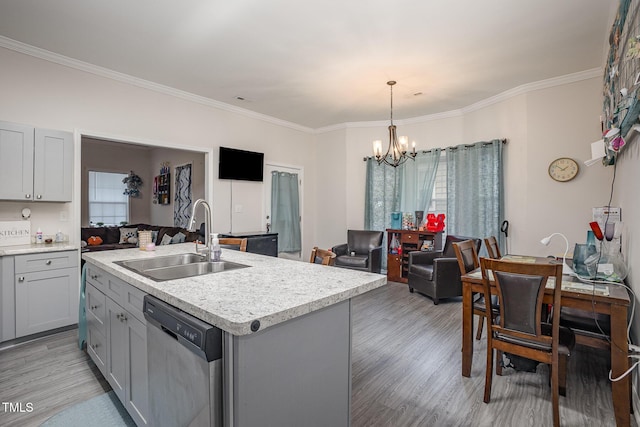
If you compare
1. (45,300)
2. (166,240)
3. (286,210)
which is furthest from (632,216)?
(166,240)

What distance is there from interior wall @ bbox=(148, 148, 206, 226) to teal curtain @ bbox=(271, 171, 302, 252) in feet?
4.14

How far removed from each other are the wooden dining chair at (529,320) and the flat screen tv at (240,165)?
3.92 metres

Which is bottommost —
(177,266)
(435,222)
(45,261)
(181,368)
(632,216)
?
(181,368)

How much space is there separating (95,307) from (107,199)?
613 cm

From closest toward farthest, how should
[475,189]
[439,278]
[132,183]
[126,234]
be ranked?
[439,278] < [475,189] < [126,234] < [132,183]

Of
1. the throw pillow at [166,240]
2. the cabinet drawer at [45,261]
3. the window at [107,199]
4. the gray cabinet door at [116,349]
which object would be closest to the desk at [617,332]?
the gray cabinet door at [116,349]

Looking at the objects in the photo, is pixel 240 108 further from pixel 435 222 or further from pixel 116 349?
pixel 116 349

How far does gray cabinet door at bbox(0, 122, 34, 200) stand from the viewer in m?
2.85

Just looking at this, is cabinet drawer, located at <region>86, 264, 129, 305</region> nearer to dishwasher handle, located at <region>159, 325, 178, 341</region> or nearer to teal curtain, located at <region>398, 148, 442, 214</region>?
dishwasher handle, located at <region>159, 325, 178, 341</region>

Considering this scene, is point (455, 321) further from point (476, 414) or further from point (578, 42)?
point (578, 42)

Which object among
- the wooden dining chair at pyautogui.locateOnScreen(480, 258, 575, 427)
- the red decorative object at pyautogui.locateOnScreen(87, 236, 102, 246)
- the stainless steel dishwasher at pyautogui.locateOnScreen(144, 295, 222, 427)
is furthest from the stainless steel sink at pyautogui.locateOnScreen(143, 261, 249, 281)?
the red decorative object at pyautogui.locateOnScreen(87, 236, 102, 246)

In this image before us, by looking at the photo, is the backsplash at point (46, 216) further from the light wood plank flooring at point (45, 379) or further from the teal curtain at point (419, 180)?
the teal curtain at point (419, 180)

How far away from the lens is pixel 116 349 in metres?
1.87

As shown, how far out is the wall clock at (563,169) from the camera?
12.4 ft
